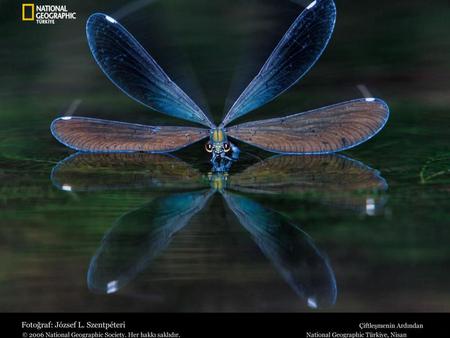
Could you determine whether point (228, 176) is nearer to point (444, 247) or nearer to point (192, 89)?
point (192, 89)

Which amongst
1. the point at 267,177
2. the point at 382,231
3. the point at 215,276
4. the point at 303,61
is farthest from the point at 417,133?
the point at 215,276

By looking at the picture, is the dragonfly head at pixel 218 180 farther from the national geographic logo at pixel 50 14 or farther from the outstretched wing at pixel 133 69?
the national geographic logo at pixel 50 14

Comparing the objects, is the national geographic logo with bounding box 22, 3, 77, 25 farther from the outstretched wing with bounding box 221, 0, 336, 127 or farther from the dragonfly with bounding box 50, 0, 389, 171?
the outstretched wing with bounding box 221, 0, 336, 127

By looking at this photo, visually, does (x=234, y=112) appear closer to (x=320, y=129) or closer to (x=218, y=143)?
(x=218, y=143)

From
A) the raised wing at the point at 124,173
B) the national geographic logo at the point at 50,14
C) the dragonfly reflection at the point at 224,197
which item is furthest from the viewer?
the national geographic logo at the point at 50,14

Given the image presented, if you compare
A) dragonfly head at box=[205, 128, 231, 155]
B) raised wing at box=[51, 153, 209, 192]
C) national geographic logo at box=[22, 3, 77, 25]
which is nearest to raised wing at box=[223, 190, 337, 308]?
raised wing at box=[51, 153, 209, 192]

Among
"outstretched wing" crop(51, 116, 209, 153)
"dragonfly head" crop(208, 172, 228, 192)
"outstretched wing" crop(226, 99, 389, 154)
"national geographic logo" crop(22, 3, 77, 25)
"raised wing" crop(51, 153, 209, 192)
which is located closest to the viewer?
"dragonfly head" crop(208, 172, 228, 192)

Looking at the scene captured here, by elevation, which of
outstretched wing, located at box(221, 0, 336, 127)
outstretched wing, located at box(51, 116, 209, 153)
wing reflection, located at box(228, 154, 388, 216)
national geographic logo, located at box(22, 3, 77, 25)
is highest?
national geographic logo, located at box(22, 3, 77, 25)

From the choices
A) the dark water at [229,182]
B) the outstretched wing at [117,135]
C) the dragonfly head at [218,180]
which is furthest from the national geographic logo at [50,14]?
the dragonfly head at [218,180]
